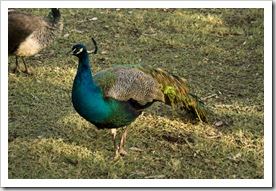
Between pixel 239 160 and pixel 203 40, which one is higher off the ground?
pixel 203 40

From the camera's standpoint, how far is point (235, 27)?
8.40 metres

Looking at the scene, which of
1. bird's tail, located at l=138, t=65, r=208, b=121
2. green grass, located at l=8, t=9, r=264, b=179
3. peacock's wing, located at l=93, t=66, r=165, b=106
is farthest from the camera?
bird's tail, located at l=138, t=65, r=208, b=121

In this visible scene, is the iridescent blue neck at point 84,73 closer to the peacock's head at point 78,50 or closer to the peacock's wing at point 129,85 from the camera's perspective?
the peacock's head at point 78,50

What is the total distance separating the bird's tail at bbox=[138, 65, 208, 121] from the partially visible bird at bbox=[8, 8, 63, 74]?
186 cm

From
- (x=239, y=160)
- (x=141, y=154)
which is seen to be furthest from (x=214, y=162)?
(x=141, y=154)

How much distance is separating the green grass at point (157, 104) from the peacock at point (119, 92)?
1.09 ft

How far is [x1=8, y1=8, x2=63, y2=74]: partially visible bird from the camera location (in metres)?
6.23

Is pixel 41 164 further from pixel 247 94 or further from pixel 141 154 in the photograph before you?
pixel 247 94

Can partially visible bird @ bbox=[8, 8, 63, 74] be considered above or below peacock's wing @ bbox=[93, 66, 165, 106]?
above

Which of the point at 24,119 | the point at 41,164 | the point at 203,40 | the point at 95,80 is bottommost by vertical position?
the point at 41,164

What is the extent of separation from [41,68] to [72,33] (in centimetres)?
130

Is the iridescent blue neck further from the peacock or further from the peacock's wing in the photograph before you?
the peacock's wing

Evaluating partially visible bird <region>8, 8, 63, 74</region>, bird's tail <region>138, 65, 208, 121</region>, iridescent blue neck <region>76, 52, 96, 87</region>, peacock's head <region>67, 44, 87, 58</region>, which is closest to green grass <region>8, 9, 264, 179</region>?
bird's tail <region>138, 65, 208, 121</region>

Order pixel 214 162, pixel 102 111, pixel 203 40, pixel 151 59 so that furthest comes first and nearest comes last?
1. pixel 203 40
2. pixel 151 59
3. pixel 214 162
4. pixel 102 111
